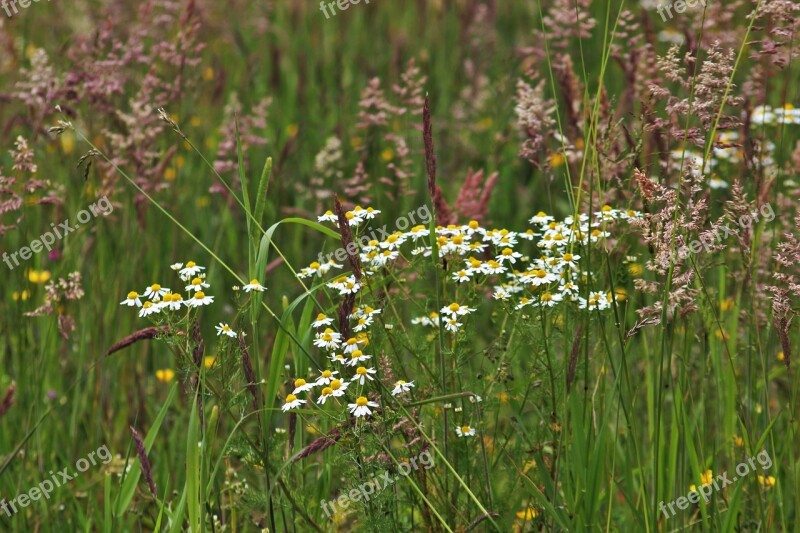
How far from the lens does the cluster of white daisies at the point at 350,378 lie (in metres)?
A: 2.04

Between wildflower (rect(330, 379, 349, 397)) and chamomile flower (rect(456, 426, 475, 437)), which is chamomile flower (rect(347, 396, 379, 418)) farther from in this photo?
chamomile flower (rect(456, 426, 475, 437))

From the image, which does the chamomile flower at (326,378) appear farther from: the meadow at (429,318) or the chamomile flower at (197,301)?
the chamomile flower at (197,301)

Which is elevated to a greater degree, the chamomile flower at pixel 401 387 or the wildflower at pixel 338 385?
the wildflower at pixel 338 385

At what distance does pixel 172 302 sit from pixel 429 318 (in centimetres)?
62

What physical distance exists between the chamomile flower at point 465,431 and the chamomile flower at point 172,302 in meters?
0.71

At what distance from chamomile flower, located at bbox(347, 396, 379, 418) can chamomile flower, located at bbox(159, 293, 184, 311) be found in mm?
422

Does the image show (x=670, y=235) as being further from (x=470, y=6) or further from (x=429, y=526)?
(x=470, y=6)

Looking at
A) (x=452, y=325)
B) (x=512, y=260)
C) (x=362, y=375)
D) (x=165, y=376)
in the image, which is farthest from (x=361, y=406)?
(x=165, y=376)

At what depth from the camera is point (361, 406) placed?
2.04 metres

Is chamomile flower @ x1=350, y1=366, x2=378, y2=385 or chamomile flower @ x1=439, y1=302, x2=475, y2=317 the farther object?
chamomile flower @ x1=439, y1=302, x2=475, y2=317

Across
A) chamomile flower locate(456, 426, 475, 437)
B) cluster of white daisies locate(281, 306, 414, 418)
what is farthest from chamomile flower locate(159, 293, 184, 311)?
chamomile flower locate(456, 426, 475, 437)

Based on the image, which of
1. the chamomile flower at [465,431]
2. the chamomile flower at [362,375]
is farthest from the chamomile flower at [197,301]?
the chamomile flower at [465,431]

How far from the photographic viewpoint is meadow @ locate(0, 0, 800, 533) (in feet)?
6.93

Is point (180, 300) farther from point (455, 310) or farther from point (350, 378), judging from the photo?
point (455, 310)
